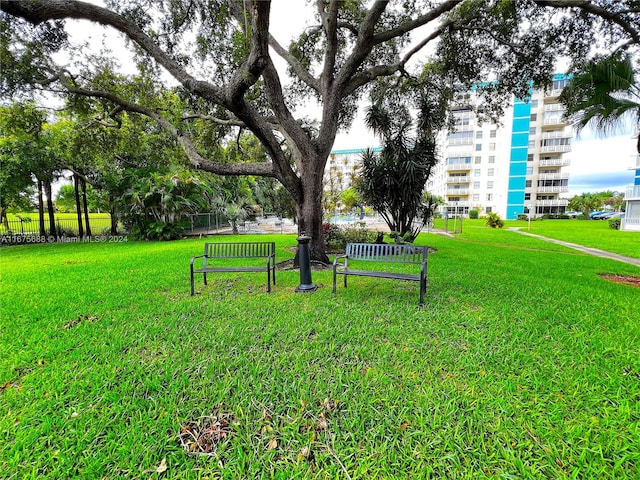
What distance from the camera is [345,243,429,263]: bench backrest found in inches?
209

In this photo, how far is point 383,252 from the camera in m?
5.54

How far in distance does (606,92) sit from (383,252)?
693 centimetres

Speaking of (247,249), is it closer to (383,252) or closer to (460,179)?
(383,252)

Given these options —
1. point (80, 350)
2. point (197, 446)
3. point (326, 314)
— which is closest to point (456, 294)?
point (326, 314)

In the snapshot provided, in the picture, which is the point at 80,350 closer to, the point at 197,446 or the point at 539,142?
the point at 197,446

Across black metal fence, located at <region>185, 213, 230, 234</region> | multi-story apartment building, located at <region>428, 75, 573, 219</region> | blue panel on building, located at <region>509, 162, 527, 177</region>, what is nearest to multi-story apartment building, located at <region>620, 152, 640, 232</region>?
multi-story apartment building, located at <region>428, 75, 573, 219</region>

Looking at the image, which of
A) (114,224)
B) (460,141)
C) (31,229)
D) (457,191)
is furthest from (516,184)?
(31,229)

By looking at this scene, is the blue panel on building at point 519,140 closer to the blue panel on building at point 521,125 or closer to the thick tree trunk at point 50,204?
the blue panel on building at point 521,125

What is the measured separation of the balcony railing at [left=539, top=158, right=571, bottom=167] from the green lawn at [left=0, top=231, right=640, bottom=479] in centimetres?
5123

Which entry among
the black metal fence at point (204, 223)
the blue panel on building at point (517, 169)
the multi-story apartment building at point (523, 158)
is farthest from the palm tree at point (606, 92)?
the blue panel on building at point (517, 169)

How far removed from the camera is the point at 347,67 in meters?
7.21

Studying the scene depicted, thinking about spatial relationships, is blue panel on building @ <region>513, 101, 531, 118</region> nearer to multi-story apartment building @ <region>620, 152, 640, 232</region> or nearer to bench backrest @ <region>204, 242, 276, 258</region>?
multi-story apartment building @ <region>620, 152, 640, 232</region>

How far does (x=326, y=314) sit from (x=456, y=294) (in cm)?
261

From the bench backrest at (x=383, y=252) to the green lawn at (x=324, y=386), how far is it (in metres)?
0.80
